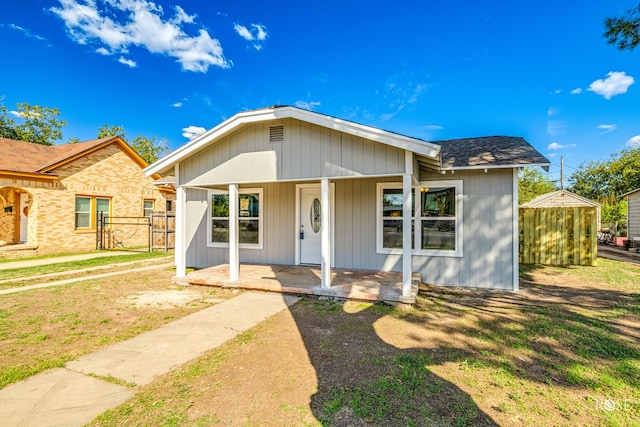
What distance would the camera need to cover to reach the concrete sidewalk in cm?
243

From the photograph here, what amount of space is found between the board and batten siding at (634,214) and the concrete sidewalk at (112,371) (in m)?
19.1

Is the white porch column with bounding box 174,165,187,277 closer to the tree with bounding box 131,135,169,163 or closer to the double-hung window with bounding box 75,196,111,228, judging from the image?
the double-hung window with bounding box 75,196,111,228

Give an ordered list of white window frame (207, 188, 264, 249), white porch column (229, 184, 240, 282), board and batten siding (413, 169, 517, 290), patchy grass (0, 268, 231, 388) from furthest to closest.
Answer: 1. white window frame (207, 188, 264, 249)
2. white porch column (229, 184, 240, 282)
3. board and batten siding (413, 169, 517, 290)
4. patchy grass (0, 268, 231, 388)

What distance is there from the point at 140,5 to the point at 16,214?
1110 cm

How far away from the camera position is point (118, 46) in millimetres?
16031

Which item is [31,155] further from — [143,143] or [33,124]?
[143,143]

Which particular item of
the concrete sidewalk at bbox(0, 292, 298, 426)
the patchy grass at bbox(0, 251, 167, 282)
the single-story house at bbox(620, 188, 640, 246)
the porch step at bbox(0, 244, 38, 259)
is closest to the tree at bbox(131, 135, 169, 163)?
the porch step at bbox(0, 244, 38, 259)

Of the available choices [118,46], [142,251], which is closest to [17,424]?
[142,251]

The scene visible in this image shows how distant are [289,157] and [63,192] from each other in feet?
40.5

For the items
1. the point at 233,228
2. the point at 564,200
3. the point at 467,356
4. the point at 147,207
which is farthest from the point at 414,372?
the point at 564,200

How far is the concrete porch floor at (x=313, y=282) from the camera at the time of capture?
5.52m

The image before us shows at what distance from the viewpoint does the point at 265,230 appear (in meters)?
8.56

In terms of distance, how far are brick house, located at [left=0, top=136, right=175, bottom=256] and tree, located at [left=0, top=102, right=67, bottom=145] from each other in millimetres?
14893

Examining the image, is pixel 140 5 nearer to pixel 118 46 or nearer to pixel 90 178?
pixel 118 46
